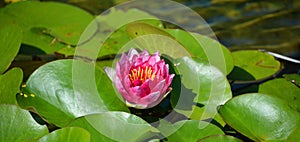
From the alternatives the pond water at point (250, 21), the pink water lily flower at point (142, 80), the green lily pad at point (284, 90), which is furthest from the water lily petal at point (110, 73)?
the pond water at point (250, 21)

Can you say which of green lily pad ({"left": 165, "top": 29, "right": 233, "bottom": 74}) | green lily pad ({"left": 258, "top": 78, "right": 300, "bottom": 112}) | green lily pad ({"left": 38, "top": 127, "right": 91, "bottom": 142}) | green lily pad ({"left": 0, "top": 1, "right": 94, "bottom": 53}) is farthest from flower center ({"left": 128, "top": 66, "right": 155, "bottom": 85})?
green lily pad ({"left": 0, "top": 1, "right": 94, "bottom": 53})

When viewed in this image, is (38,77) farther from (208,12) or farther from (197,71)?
(208,12)

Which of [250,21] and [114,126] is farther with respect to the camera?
[250,21]

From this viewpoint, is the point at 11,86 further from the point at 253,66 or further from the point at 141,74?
the point at 253,66

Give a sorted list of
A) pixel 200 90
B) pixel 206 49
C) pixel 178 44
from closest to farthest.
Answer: pixel 200 90, pixel 178 44, pixel 206 49

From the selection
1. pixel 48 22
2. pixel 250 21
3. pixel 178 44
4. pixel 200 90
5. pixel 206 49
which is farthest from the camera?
pixel 250 21

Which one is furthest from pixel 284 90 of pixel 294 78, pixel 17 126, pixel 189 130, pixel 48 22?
pixel 48 22

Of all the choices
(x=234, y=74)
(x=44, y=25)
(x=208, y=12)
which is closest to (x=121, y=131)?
(x=234, y=74)
